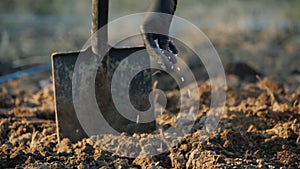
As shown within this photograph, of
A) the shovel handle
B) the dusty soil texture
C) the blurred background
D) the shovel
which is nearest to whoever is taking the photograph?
the dusty soil texture

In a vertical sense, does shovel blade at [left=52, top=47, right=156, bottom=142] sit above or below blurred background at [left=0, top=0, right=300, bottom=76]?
below

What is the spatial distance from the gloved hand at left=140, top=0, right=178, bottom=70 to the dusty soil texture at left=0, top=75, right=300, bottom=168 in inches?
19.8

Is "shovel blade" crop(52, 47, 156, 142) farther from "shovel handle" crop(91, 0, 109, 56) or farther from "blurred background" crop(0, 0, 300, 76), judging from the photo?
"blurred background" crop(0, 0, 300, 76)

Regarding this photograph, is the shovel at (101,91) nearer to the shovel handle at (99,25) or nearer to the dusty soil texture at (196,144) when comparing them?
the shovel handle at (99,25)

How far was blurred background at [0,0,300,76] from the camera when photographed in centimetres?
658

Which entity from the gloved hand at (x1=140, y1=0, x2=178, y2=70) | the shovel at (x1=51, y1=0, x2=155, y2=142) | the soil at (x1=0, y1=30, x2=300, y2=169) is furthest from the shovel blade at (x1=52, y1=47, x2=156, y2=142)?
the gloved hand at (x1=140, y1=0, x2=178, y2=70)

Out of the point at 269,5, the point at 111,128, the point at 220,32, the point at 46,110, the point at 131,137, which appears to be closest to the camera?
the point at 131,137

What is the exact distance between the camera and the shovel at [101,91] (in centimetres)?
315

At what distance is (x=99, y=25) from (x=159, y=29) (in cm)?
39

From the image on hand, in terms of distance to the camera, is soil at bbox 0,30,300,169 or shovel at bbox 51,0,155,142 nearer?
soil at bbox 0,30,300,169

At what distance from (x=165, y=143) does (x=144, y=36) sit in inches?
23.8

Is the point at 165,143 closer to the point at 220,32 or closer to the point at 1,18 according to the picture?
the point at 220,32

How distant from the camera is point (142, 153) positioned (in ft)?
9.21

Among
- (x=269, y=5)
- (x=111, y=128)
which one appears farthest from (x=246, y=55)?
(x=269, y=5)
